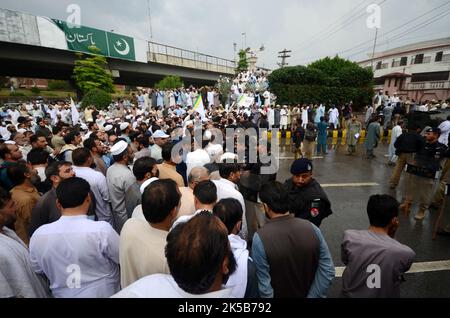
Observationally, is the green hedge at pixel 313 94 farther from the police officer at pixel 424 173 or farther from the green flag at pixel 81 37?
the green flag at pixel 81 37

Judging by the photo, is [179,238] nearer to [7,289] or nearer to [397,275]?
[7,289]

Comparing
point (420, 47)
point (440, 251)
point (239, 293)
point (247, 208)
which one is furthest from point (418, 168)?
point (420, 47)

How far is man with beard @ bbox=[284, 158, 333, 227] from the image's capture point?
2.98 m

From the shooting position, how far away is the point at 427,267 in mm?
3764

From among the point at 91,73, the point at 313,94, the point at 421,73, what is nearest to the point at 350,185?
the point at 313,94

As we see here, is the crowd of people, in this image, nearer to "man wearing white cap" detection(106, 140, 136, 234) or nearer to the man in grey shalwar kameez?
"man wearing white cap" detection(106, 140, 136, 234)

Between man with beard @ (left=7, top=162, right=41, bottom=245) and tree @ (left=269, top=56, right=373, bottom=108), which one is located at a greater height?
tree @ (left=269, top=56, right=373, bottom=108)

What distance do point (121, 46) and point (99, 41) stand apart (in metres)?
3.00

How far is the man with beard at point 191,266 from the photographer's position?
3.90 ft

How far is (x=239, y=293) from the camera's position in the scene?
155 centimetres

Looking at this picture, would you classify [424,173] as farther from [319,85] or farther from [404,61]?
[404,61]

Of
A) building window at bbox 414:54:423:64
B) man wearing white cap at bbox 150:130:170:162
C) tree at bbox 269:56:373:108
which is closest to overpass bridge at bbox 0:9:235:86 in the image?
tree at bbox 269:56:373:108

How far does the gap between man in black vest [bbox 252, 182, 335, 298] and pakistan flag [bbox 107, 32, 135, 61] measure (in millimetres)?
28567
